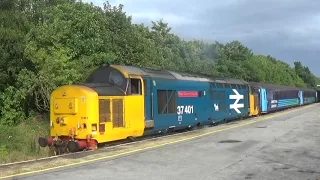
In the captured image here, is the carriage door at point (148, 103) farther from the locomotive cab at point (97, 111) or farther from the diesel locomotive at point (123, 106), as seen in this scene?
the locomotive cab at point (97, 111)

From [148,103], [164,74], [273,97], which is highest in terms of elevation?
[164,74]

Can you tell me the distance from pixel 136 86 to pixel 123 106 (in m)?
1.32

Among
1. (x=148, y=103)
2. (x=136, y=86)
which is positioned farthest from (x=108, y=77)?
(x=148, y=103)

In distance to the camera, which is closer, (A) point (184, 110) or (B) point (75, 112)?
(B) point (75, 112)

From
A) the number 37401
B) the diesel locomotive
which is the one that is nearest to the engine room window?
the diesel locomotive

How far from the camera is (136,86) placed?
15.4 m

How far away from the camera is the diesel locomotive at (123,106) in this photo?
43.0 ft

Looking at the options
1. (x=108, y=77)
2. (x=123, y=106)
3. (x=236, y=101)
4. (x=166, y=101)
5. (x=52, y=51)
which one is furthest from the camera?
(x=236, y=101)

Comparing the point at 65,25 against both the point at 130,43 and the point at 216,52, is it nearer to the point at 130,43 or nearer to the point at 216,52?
the point at 130,43

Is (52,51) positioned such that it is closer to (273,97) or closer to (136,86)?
(136,86)

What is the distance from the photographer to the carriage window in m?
15.1

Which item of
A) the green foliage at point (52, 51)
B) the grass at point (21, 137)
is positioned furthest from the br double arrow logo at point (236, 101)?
the grass at point (21, 137)

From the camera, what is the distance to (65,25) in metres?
21.7

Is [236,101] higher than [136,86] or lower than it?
lower
